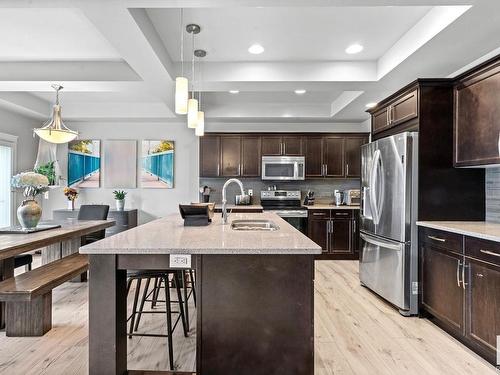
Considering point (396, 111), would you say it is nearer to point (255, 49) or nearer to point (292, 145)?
point (255, 49)

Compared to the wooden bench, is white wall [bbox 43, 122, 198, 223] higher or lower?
higher

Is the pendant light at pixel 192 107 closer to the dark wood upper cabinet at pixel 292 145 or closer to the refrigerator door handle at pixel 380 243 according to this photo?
the refrigerator door handle at pixel 380 243

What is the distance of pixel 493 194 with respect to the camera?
2969mm

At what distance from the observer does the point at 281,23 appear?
2834mm

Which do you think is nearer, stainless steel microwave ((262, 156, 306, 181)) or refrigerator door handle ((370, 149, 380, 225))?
refrigerator door handle ((370, 149, 380, 225))

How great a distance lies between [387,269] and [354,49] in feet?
7.55

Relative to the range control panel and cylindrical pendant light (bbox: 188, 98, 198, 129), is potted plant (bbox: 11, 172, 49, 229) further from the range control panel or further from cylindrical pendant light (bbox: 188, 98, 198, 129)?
the range control panel

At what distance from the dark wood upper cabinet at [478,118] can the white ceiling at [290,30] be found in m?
0.73

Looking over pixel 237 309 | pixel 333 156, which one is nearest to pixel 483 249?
pixel 237 309

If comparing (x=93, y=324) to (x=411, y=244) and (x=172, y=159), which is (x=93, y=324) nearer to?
(x=411, y=244)

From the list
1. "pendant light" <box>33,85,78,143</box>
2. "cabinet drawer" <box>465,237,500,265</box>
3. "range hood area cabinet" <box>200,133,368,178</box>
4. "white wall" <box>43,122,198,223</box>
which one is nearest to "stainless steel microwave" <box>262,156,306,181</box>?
"range hood area cabinet" <box>200,133,368,178</box>

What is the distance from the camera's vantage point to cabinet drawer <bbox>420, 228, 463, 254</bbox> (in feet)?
8.21

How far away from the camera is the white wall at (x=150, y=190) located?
606cm

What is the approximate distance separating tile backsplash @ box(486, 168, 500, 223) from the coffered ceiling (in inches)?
43.2
